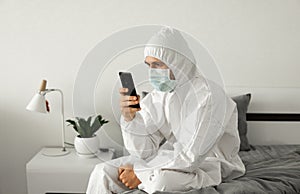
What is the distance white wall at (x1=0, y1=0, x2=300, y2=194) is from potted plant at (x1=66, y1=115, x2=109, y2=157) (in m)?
0.15

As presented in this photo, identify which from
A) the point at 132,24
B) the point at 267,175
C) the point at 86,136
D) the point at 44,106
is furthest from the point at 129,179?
the point at 132,24

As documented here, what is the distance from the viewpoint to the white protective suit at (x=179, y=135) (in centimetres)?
196

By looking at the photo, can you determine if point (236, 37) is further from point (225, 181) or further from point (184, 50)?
point (225, 181)

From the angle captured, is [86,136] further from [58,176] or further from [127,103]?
[127,103]

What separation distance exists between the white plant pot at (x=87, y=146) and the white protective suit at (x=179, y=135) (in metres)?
0.57

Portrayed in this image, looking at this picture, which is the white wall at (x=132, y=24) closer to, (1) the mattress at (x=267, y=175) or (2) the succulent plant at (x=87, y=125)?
(2) the succulent plant at (x=87, y=125)

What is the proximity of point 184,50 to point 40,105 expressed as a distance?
3.50 feet

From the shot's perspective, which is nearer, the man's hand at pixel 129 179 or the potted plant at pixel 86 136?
the man's hand at pixel 129 179

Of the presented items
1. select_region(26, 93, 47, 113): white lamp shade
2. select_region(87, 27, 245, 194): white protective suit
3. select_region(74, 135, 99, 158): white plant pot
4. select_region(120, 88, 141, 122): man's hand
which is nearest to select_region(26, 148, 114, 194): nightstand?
select_region(74, 135, 99, 158): white plant pot

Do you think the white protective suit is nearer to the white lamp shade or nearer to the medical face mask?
the medical face mask

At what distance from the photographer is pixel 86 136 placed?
9.12 ft

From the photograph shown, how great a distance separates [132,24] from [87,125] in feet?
2.38

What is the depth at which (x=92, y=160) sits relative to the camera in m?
2.75

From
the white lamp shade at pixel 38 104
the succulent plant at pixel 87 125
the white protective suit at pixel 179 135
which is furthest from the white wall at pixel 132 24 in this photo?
the white protective suit at pixel 179 135
